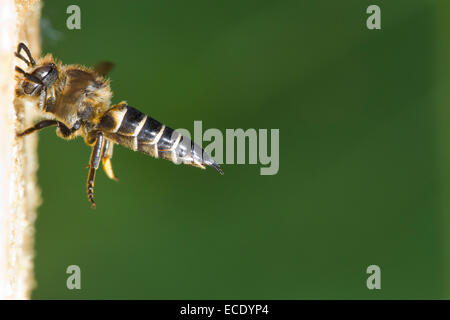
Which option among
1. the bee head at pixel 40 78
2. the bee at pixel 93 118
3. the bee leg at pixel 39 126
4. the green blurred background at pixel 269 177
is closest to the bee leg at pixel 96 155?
the bee at pixel 93 118

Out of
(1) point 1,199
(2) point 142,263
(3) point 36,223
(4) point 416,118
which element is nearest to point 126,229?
(2) point 142,263

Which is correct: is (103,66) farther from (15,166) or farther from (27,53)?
(15,166)

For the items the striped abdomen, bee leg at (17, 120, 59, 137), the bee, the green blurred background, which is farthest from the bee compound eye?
the green blurred background

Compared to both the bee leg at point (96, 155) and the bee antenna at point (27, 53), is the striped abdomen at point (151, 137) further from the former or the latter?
the bee antenna at point (27, 53)

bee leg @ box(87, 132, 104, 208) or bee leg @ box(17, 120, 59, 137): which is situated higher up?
bee leg @ box(17, 120, 59, 137)

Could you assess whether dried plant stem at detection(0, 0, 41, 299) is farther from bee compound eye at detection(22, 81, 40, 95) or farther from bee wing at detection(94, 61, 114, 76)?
bee wing at detection(94, 61, 114, 76)
